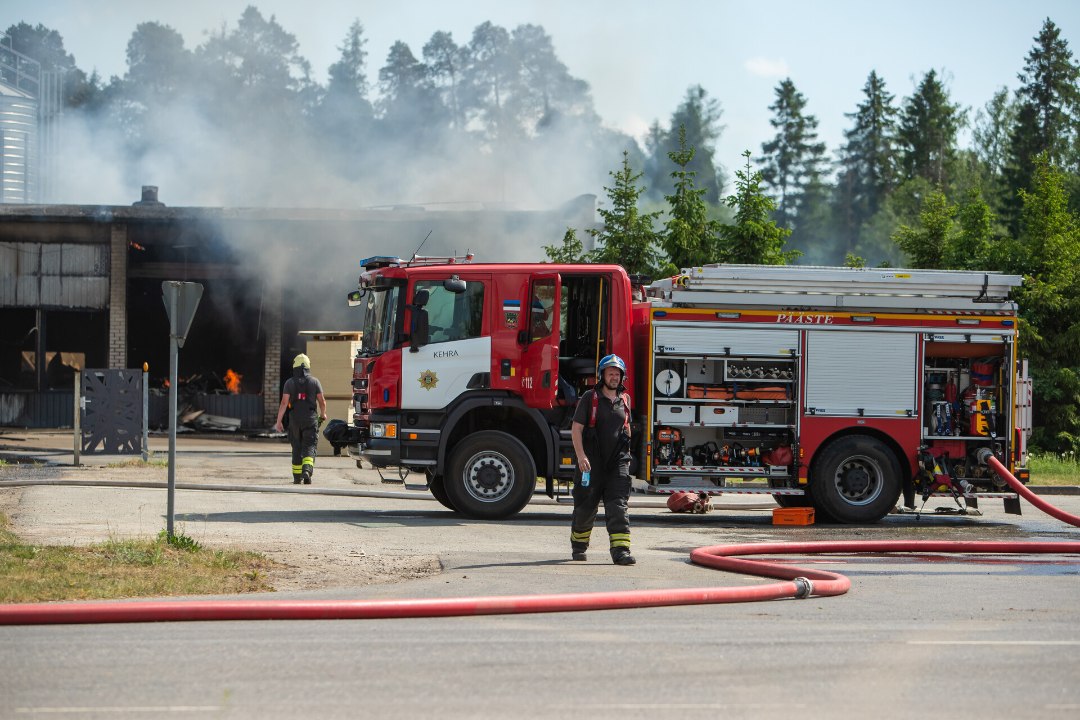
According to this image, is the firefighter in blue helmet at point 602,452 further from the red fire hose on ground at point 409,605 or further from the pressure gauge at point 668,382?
the pressure gauge at point 668,382

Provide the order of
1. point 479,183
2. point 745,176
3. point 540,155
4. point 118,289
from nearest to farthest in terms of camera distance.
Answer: point 745,176 < point 118,289 < point 479,183 < point 540,155

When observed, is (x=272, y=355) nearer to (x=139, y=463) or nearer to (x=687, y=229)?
(x=139, y=463)

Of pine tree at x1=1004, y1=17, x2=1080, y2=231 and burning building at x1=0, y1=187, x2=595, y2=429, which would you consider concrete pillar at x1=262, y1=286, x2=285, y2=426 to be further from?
pine tree at x1=1004, y1=17, x2=1080, y2=231

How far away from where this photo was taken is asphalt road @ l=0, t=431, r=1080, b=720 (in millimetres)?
5547

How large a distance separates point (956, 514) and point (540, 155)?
27.8m

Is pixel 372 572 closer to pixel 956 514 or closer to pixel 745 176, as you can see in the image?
pixel 956 514

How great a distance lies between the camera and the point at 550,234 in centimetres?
3103

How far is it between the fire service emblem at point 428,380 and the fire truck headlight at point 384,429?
20.6 inches

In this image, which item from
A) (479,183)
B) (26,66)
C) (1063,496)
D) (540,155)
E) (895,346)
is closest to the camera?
(895,346)

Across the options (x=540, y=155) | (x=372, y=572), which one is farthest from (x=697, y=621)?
(x=540, y=155)

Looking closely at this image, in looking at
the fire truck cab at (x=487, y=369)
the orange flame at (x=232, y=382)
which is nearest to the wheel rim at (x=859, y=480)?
the fire truck cab at (x=487, y=369)

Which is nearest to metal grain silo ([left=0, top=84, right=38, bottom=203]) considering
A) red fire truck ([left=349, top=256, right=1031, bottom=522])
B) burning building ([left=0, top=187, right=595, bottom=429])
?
burning building ([left=0, top=187, right=595, bottom=429])

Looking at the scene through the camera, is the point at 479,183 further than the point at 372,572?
Yes

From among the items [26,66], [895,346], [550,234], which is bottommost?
[895,346]
